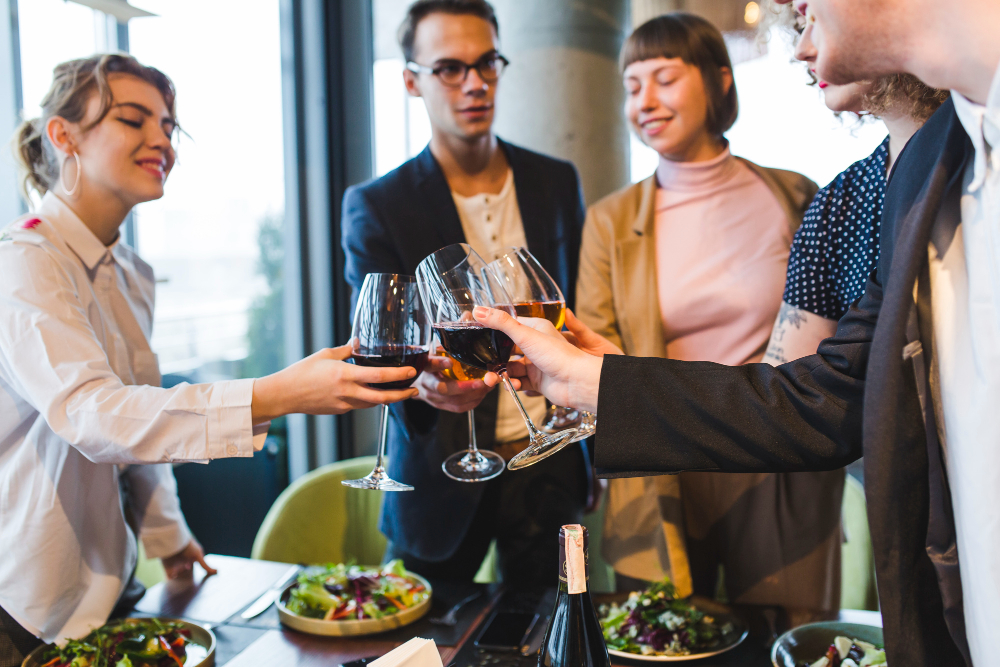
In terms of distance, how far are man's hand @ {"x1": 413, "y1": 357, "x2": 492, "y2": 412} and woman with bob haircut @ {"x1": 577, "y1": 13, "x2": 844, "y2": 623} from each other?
23.3 inches

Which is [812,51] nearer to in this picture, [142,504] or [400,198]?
[400,198]

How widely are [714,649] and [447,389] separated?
0.68 m

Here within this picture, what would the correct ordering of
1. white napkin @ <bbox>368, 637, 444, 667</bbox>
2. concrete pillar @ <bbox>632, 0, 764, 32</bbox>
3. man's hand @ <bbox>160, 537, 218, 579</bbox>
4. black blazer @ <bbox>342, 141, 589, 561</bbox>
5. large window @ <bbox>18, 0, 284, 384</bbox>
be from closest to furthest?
white napkin @ <bbox>368, 637, 444, 667</bbox>, man's hand @ <bbox>160, 537, 218, 579</bbox>, black blazer @ <bbox>342, 141, 589, 561</bbox>, large window @ <bbox>18, 0, 284, 384</bbox>, concrete pillar @ <bbox>632, 0, 764, 32</bbox>

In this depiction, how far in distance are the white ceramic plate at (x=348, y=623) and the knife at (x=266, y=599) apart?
0.08m

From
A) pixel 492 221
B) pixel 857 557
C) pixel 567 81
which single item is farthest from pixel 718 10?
pixel 857 557

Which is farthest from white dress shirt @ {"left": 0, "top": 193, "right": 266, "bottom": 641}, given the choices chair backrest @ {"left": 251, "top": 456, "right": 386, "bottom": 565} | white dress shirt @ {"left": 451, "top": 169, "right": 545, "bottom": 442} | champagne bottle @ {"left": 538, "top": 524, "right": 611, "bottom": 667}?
white dress shirt @ {"left": 451, "top": 169, "right": 545, "bottom": 442}

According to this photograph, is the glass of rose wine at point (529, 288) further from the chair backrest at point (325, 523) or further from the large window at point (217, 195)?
the large window at point (217, 195)

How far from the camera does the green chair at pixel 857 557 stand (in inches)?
85.7

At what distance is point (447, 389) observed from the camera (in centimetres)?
147

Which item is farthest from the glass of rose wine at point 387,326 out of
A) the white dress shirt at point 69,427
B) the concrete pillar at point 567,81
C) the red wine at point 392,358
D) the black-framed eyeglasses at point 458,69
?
the concrete pillar at point 567,81

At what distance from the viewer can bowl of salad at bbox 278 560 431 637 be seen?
141cm

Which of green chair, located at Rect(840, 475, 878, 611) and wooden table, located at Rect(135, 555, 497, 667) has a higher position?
wooden table, located at Rect(135, 555, 497, 667)

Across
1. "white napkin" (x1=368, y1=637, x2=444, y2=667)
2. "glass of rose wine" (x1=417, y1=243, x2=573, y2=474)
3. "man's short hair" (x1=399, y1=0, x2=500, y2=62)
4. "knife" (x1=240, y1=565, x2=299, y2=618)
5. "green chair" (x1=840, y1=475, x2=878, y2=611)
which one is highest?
"man's short hair" (x1=399, y1=0, x2=500, y2=62)

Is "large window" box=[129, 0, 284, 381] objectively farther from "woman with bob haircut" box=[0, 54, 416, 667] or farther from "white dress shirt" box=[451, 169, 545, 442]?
"white dress shirt" box=[451, 169, 545, 442]
